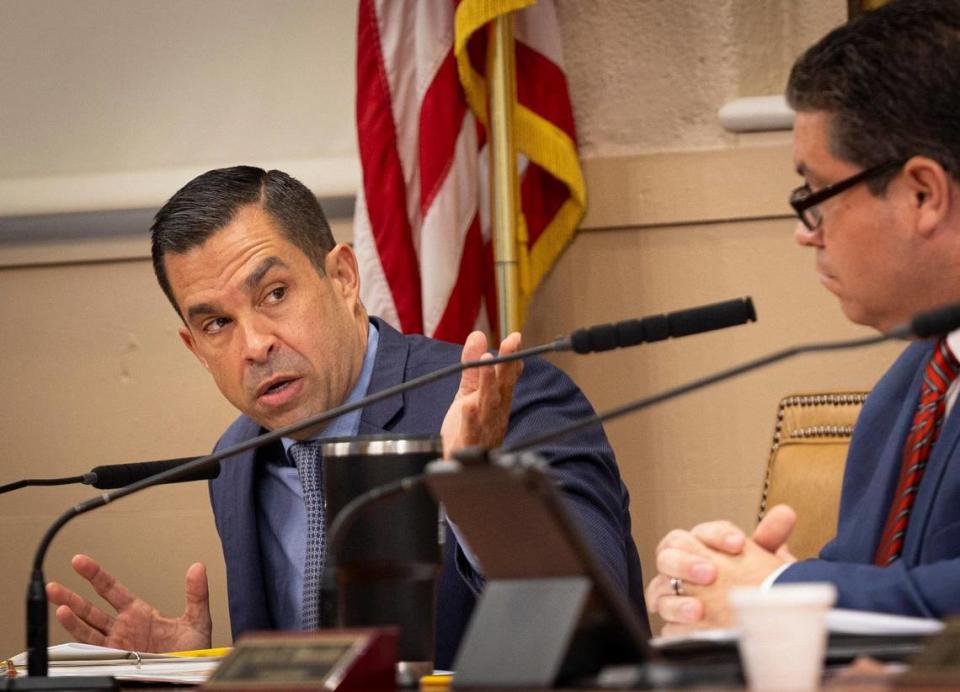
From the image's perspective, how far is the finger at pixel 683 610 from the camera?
1761 millimetres

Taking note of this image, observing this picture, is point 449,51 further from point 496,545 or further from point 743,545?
point 496,545

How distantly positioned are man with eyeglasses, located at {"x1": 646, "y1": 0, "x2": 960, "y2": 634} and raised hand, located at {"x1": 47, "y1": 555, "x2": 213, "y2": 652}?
88 centimetres

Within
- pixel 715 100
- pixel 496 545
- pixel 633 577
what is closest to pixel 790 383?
pixel 715 100

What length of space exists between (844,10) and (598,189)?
2.44ft

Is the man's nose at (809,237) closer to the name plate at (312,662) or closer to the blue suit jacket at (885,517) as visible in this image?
the blue suit jacket at (885,517)

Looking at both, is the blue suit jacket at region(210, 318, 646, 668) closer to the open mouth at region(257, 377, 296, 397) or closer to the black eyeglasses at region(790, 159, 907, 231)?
the open mouth at region(257, 377, 296, 397)

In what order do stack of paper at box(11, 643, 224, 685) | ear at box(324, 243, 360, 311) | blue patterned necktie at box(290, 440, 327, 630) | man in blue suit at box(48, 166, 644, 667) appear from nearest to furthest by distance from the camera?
stack of paper at box(11, 643, 224, 685), blue patterned necktie at box(290, 440, 327, 630), man in blue suit at box(48, 166, 644, 667), ear at box(324, 243, 360, 311)

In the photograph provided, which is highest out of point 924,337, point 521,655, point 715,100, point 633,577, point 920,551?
point 715,100

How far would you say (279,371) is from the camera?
2.62 metres

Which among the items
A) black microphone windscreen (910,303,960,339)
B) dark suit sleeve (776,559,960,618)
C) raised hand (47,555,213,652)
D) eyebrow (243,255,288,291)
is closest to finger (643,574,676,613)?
dark suit sleeve (776,559,960,618)

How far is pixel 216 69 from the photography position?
12.9 ft

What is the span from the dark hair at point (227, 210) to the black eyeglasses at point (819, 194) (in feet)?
3.63

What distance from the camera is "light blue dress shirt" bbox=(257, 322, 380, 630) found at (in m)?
2.57

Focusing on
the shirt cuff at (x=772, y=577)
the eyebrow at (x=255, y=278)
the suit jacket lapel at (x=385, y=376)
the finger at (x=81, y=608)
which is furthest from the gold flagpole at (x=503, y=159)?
the shirt cuff at (x=772, y=577)
